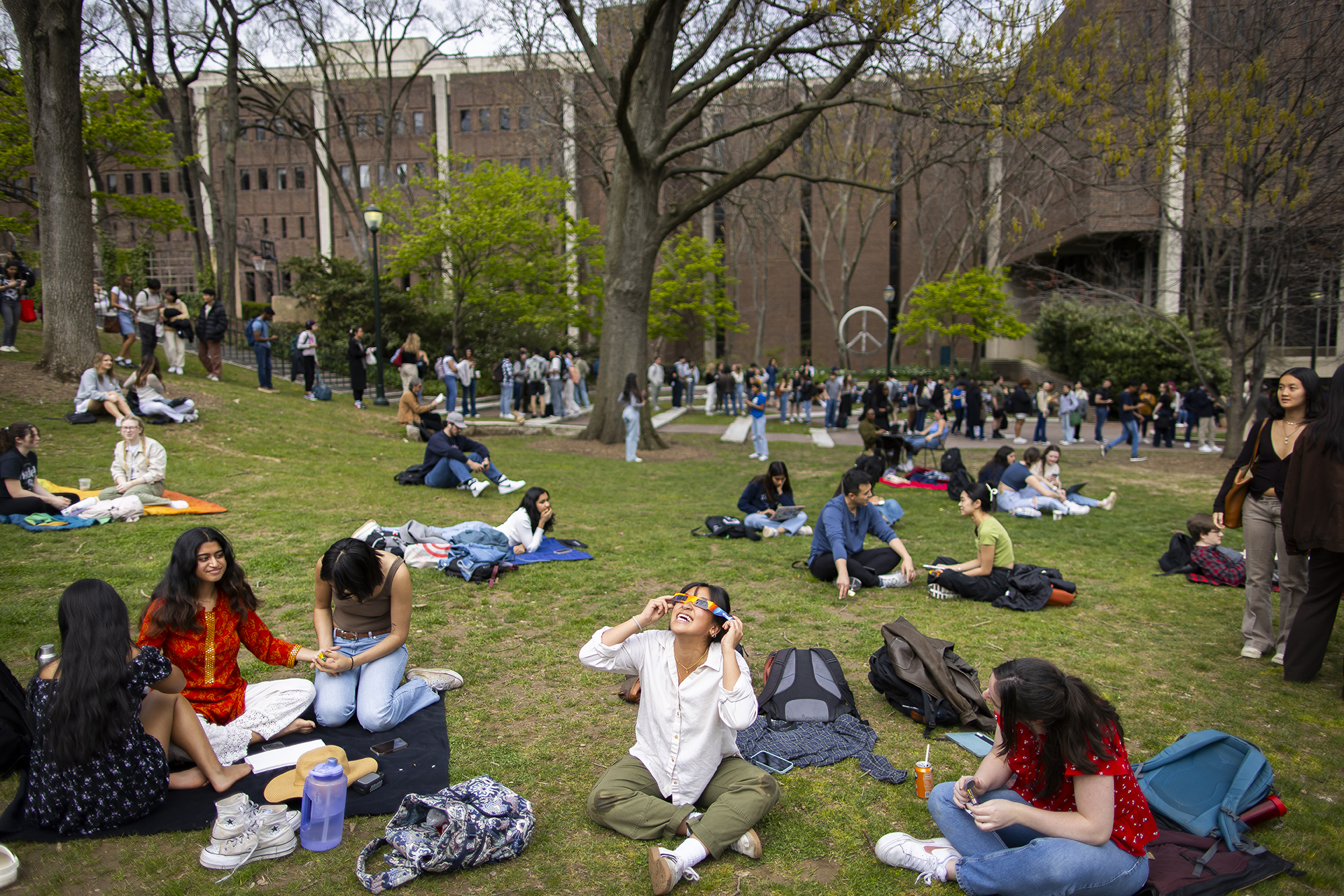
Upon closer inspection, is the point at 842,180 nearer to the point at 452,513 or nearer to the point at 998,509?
the point at 998,509

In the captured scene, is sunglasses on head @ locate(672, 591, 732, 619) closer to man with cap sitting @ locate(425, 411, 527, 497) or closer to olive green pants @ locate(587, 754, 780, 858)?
olive green pants @ locate(587, 754, 780, 858)

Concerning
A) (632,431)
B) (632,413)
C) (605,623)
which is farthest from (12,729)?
(632,413)

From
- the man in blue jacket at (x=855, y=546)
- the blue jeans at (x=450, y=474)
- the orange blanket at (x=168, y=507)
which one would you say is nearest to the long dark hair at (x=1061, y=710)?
the man in blue jacket at (x=855, y=546)

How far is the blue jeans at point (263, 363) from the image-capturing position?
712 inches

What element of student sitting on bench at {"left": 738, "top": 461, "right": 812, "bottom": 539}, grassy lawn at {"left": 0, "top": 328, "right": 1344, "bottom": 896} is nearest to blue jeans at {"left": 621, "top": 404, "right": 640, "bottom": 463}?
grassy lawn at {"left": 0, "top": 328, "right": 1344, "bottom": 896}

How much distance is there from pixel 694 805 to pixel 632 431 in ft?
40.7

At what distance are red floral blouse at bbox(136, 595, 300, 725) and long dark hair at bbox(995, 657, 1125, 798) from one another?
366cm

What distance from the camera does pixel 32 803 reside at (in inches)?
133

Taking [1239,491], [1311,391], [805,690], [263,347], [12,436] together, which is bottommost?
[805,690]

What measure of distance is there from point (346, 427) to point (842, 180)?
10.1 meters

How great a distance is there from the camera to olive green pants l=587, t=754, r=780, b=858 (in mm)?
3479

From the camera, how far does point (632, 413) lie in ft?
52.7

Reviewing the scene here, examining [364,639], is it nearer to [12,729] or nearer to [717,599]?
[12,729]

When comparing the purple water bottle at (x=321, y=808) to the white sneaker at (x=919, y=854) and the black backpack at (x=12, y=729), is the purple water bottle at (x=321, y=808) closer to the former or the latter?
the black backpack at (x=12, y=729)
